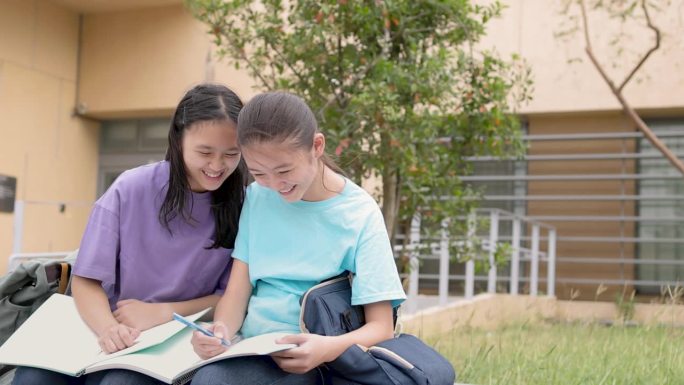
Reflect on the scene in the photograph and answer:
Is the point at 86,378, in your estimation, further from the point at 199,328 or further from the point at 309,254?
the point at 309,254

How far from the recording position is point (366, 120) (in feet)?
14.3

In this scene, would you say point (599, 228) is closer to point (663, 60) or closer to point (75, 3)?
point (663, 60)

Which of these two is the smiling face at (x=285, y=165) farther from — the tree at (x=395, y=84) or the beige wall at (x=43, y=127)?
the beige wall at (x=43, y=127)

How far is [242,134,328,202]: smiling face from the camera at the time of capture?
6.08 ft

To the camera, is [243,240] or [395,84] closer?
[243,240]

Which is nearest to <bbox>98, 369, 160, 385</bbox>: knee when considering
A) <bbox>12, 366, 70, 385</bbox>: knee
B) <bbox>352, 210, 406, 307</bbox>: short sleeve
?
<bbox>12, 366, 70, 385</bbox>: knee

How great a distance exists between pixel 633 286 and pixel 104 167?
651 cm

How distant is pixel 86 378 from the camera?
76.3 inches

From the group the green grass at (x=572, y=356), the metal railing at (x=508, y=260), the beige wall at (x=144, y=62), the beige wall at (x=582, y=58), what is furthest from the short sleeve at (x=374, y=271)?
the beige wall at (x=144, y=62)

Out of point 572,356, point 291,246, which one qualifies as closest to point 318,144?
point 291,246

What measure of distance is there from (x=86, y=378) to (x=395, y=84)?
2784 millimetres

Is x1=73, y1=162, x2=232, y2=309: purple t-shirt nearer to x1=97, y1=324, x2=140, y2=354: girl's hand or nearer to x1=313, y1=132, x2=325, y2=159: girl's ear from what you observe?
x1=97, y1=324, x2=140, y2=354: girl's hand

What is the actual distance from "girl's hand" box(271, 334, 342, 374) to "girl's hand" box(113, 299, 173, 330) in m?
0.48

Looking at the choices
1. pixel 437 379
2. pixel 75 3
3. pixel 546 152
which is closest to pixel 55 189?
pixel 75 3
